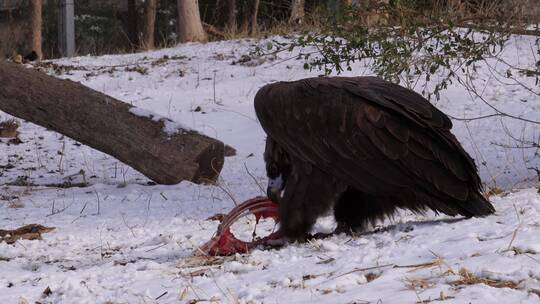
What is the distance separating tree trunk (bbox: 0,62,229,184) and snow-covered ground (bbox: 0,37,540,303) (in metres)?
0.20

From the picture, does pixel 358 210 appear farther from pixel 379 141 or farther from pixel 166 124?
pixel 166 124

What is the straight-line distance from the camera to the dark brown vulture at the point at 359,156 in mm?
4656

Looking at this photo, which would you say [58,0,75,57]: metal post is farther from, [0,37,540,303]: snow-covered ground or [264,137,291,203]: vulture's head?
[264,137,291,203]: vulture's head

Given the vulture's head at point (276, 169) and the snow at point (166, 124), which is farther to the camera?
the snow at point (166, 124)

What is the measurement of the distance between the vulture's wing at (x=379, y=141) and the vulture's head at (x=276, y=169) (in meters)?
0.21

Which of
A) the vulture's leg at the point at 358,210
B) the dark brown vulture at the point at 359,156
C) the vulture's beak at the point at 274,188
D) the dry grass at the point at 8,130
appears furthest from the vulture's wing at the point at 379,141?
the dry grass at the point at 8,130

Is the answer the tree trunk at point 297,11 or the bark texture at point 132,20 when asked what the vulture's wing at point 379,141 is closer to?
the tree trunk at point 297,11

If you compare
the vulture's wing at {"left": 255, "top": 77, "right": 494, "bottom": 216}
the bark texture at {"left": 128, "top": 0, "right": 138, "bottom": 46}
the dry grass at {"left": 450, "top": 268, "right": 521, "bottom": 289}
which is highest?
the vulture's wing at {"left": 255, "top": 77, "right": 494, "bottom": 216}

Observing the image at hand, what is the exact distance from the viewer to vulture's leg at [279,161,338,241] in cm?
488

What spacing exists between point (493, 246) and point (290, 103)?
1.54 metres

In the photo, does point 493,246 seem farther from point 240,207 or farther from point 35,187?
point 35,187

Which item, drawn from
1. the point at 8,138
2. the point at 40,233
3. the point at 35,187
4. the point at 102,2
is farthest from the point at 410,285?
the point at 102,2

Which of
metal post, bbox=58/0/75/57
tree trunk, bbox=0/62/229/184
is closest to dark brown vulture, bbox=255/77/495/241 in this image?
tree trunk, bbox=0/62/229/184

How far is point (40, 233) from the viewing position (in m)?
Answer: 5.91
